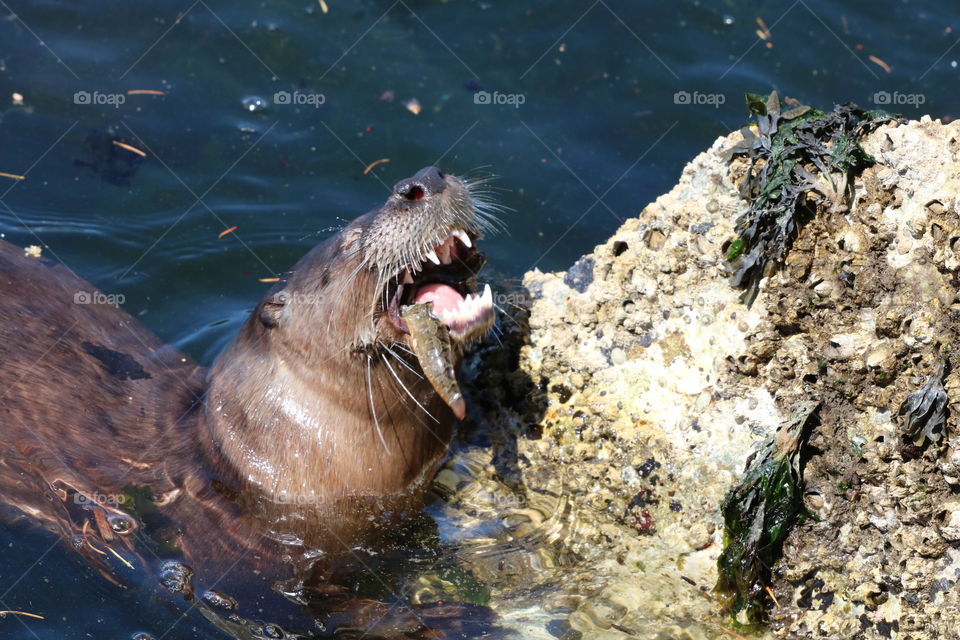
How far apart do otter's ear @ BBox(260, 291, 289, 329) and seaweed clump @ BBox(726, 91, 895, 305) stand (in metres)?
1.90

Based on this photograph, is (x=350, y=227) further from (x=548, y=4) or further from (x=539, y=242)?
(x=548, y=4)

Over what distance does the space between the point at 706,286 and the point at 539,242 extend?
9.30 feet

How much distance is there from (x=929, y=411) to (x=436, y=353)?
1.78m

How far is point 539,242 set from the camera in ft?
23.0

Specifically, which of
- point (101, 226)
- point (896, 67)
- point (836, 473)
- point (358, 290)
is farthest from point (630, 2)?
point (836, 473)

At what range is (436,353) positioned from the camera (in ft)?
13.7

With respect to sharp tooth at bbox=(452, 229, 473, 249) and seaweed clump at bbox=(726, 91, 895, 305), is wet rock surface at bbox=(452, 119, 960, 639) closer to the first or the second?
seaweed clump at bbox=(726, 91, 895, 305)

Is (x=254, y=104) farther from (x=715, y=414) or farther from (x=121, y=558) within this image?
(x=715, y=414)

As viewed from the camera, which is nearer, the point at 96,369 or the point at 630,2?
the point at 96,369

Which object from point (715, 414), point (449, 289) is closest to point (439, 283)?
point (449, 289)

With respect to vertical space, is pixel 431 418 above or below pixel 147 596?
above

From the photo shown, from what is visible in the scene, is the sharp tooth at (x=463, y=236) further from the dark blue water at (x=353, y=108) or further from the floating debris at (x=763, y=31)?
the floating debris at (x=763, y=31)

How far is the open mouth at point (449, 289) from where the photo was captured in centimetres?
426

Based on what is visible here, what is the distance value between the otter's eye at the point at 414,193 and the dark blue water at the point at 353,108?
2308 millimetres
